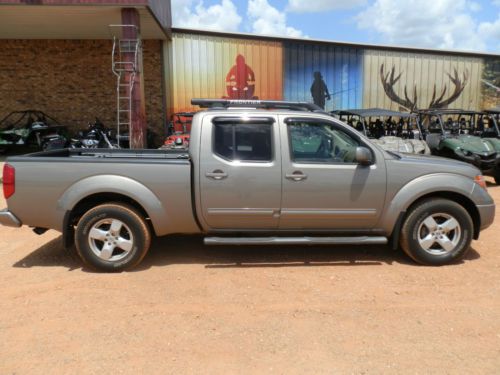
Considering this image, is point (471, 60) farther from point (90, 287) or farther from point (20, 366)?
point (20, 366)

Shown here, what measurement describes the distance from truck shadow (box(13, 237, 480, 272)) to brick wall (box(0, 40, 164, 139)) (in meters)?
12.0

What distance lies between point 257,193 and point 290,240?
23.6 inches

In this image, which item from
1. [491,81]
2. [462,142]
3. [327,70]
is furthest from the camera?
[491,81]

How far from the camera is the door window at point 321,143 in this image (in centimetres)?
462

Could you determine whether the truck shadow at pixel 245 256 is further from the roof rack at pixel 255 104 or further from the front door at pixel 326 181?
the roof rack at pixel 255 104

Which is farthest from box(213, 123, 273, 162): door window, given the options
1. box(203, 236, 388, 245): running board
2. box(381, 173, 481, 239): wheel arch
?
box(381, 173, 481, 239): wheel arch

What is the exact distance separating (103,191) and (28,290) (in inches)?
45.5

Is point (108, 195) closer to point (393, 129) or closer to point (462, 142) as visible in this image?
point (462, 142)

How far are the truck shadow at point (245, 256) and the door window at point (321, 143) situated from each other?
1.15 meters

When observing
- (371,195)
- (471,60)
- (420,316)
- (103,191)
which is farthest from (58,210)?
(471,60)

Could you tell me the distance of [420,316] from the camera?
3.59m

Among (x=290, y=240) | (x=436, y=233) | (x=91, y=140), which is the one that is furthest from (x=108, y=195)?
(x=91, y=140)

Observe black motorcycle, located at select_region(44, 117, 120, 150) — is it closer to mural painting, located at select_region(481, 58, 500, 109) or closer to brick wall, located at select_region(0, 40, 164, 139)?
brick wall, located at select_region(0, 40, 164, 139)

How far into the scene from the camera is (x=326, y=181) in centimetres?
452
